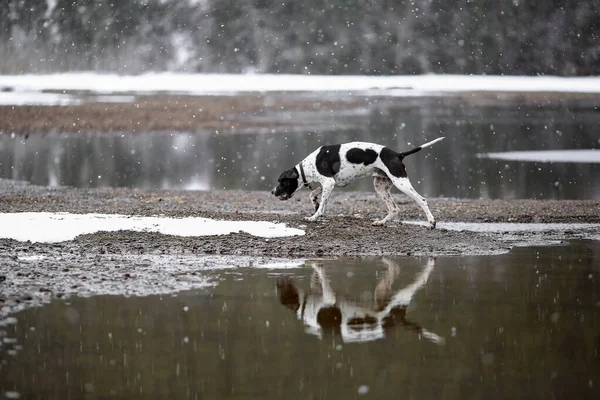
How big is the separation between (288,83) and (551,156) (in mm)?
61387

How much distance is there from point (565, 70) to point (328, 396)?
377 ft

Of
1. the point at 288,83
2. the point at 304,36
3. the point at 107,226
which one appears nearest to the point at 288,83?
the point at 288,83

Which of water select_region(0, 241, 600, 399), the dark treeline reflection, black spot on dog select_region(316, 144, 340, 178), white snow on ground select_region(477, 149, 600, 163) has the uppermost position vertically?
the dark treeline reflection

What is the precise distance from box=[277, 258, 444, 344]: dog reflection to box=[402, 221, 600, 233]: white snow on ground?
192 inches

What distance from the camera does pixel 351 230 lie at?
569 inches

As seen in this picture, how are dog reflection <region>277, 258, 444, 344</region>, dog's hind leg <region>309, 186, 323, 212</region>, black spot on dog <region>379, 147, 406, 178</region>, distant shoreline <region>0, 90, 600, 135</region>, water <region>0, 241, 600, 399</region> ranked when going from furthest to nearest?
distant shoreline <region>0, 90, 600, 135</region> → dog's hind leg <region>309, 186, 323, 212</region> → black spot on dog <region>379, 147, 406, 178</region> → dog reflection <region>277, 258, 444, 344</region> → water <region>0, 241, 600, 399</region>

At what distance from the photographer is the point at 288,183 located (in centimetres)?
1611

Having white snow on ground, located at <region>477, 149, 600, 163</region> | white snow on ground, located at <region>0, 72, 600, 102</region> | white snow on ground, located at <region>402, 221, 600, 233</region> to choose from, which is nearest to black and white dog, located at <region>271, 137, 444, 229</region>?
white snow on ground, located at <region>402, 221, 600, 233</region>

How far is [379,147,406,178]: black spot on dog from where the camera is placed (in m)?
15.0

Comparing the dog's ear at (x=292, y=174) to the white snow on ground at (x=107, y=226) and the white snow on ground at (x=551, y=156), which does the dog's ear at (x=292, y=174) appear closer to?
the white snow on ground at (x=107, y=226)

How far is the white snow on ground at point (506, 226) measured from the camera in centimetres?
1570

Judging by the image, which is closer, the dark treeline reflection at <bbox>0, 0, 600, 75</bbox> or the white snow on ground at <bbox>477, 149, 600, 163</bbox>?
the white snow on ground at <bbox>477, 149, 600, 163</bbox>

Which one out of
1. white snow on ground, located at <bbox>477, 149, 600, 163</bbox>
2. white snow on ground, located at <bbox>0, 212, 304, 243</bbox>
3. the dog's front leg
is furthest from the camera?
white snow on ground, located at <bbox>477, 149, 600, 163</bbox>

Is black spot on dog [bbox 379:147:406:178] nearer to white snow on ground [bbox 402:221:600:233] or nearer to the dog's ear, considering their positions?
white snow on ground [bbox 402:221:600:233]
